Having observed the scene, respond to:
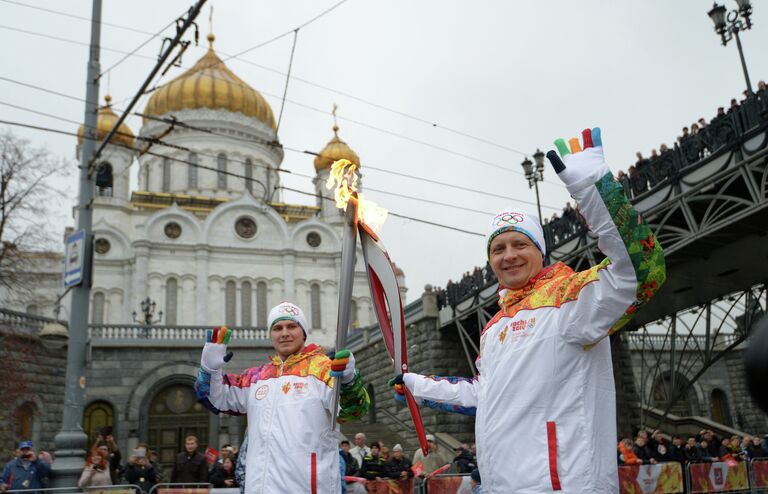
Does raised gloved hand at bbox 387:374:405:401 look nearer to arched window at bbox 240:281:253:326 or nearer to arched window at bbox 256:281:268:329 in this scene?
arched window at bbox 240:281:253:326

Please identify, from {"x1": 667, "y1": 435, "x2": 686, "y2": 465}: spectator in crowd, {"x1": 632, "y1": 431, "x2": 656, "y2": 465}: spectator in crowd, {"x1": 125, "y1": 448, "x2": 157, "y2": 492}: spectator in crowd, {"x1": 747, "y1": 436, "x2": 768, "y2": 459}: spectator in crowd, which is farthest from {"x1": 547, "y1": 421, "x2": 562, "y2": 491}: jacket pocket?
{"x1": 747, "y1": 436, "x2": 768, "y2": 459}: spectator in crowd

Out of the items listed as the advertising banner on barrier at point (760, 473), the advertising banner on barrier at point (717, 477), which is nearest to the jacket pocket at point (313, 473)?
the advertising banner on barrier at point (717, 477)

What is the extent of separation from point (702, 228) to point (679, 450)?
3.82 meters

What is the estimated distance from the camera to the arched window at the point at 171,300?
34.0 metres

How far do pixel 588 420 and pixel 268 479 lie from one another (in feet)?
6.75

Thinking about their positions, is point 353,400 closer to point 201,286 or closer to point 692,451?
point 692,451

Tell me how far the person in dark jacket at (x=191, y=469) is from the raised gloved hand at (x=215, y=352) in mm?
4377

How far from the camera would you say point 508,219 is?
3.33 m

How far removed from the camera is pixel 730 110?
35.6 ft

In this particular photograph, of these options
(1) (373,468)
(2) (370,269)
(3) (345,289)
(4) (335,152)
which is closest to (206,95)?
(4) (335,152)

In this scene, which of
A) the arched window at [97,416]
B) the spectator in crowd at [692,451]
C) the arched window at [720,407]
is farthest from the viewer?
the arched window at [720,407]

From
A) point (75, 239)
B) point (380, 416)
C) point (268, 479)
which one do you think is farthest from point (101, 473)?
point (380, 416)

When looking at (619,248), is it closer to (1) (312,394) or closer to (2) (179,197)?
(1) (312,394)

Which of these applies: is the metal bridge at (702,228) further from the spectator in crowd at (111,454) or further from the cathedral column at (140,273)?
the cathedral column at (140,273)
